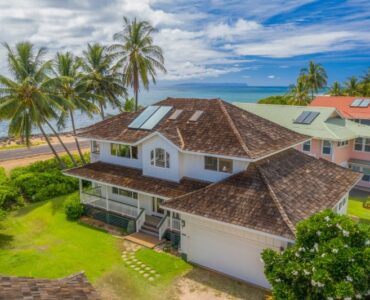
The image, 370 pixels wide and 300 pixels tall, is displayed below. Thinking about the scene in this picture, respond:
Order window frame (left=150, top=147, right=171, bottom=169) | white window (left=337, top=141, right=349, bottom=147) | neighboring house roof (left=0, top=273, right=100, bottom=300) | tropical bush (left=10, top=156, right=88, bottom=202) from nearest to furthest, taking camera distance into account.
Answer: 1. neighboring house roof (left=0, top=273, right=100, bottom=300)
2. window frame (left=150, top=147, right=171, bottom=169)
3. tropical bush (left=10, top=156, right=88, bottom=202)
4. white window (left=337, top=141, right=349, bottom=147)

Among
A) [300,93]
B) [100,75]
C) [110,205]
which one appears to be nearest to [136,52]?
[100,75]

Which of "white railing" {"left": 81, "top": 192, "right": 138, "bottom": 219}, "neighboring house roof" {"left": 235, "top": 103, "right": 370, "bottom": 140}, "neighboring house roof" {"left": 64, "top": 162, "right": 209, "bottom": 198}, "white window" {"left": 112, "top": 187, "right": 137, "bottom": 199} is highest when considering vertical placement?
"neighboring house roof" {"left": 235, "top": 103, "right": 370, "bottom": 140}

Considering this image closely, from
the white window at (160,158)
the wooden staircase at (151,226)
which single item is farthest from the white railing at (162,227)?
the white window at (160,158)

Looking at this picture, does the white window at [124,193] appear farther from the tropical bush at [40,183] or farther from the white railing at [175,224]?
the tropical bush at [40,183]

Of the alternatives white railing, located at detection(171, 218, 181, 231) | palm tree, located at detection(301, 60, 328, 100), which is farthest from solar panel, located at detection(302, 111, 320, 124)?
palm tree, located at detection(301, 60, 328, 100)

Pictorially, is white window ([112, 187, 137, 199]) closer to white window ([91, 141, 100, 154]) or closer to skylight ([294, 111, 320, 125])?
white window ([91, 141, 100, 154])

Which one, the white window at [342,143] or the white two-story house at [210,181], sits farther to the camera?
the white window at [342,143]

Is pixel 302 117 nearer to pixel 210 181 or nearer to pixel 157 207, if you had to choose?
pixel 210 181
